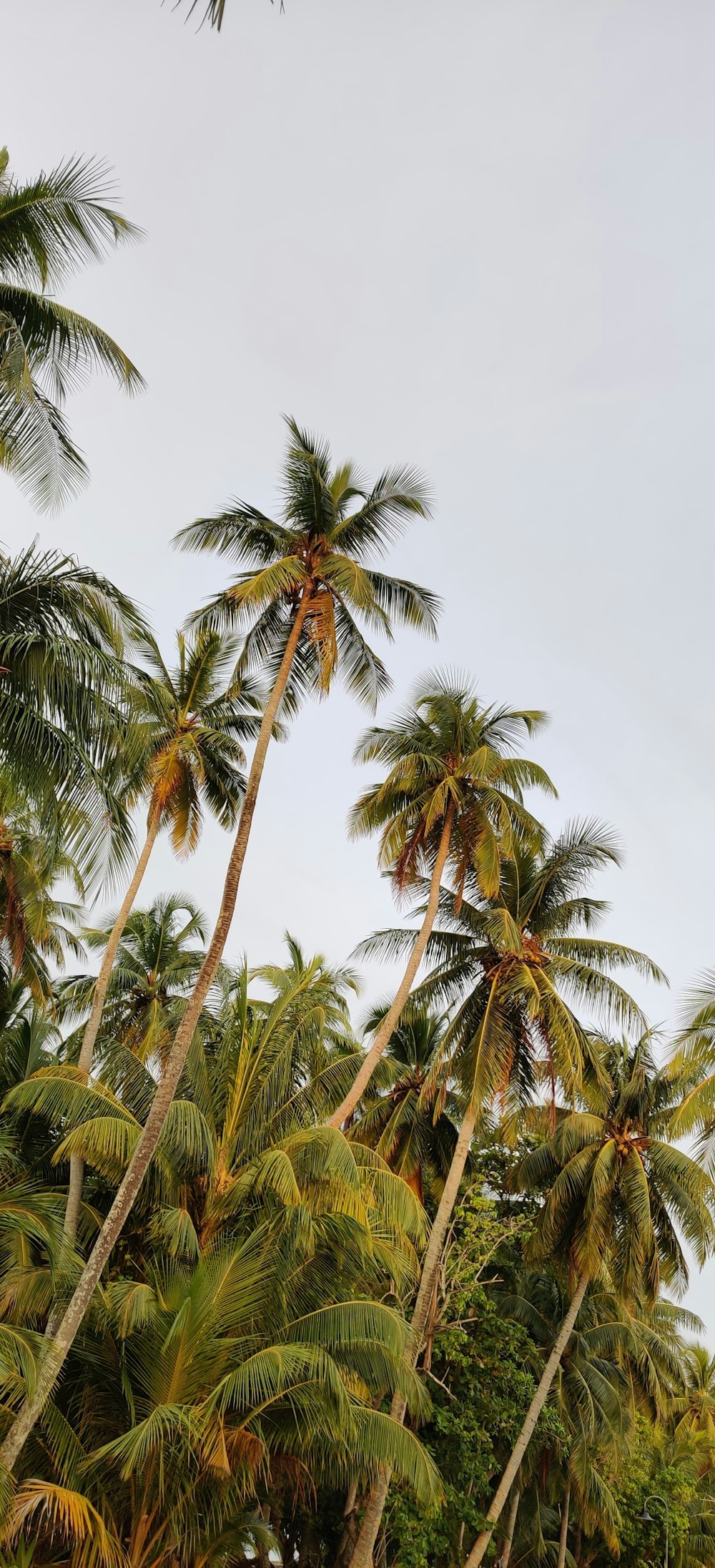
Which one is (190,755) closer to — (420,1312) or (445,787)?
(445,787)

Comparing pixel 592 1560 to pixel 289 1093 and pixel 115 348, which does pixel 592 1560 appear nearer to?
pixel 289 1093

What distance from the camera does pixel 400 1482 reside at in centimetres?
1914

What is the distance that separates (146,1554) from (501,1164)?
13267mm

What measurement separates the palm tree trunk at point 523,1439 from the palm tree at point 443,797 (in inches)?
294

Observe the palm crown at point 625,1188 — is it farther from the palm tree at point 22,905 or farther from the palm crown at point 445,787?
the palm tree at point 22,905

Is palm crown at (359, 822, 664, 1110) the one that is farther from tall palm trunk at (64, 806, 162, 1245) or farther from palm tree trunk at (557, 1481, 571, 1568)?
palm tree trunk at (557, 1481, 571, 1568)

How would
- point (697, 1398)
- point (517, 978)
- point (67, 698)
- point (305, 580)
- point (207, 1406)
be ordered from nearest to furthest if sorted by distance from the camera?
point (67, 698)
point (207, 1406)
point (305, 580)
point (517, 978)
point (697, 1398)

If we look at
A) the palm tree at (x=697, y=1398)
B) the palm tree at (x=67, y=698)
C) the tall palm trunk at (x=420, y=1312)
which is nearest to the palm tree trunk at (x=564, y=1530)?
the palm tree at (x=697, y=1398)

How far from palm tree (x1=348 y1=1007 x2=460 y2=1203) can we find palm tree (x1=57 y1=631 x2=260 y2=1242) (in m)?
6.36

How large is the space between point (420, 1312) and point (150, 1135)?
29.0ft

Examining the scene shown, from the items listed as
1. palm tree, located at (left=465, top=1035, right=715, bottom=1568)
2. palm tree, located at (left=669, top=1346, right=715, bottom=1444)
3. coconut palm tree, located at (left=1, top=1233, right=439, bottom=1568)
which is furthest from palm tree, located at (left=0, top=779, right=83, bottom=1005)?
palm tree, located at (left=669, top=1346, right=715, bottom=1444)

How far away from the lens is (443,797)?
20109mm

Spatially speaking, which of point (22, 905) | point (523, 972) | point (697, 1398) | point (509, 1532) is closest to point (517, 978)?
point (523, 972)

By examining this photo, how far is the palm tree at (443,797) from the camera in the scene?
805 inches
